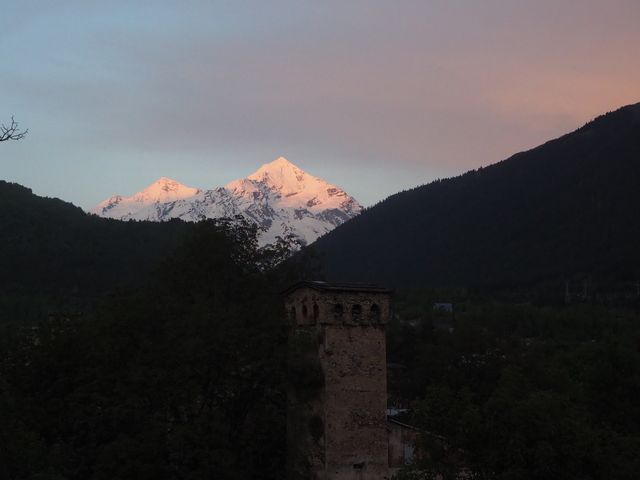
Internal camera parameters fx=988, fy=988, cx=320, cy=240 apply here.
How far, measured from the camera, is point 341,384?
93.0ft

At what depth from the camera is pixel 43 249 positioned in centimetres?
12862

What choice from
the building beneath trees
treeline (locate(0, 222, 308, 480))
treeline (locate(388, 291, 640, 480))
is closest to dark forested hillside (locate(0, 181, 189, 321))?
treeline (locate(388, 291, 640, 480))

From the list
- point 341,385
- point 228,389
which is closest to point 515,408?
point 341,385

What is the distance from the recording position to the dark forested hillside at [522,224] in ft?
488

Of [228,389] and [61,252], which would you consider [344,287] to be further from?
[61,252]

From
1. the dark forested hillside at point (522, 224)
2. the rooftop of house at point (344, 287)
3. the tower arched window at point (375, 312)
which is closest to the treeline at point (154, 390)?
the rooftop of house at point (344, 287)

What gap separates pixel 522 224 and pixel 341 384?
452ft

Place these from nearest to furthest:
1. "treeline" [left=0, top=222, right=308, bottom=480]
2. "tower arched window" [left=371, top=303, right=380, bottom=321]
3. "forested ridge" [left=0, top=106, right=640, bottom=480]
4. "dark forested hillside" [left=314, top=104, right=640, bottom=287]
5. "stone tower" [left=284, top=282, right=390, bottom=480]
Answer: "forested ridge" [left=0, top=106, right=640, bottom=480], "treeline" [left=0, top=222, right=308, bottom=480], "stone tower" [left=284, top=282, right=390, bottom=480], "tower arched window" [left=371, top=303, right=380, bottom=321], "dark forested hillside" [left=314, top=104, right=640, bottom=287]

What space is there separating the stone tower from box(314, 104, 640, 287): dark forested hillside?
11559 centimetres

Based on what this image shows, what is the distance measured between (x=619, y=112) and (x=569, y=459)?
16193 centimetres

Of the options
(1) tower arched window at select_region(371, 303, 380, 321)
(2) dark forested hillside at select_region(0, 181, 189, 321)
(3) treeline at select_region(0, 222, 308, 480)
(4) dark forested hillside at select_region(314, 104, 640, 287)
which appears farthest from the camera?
(4) dark forested hillside at select_region(314, 104, 640, 287)

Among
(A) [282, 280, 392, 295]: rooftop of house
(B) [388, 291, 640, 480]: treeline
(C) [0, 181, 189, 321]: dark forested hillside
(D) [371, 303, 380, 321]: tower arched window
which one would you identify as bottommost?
(B) [388, 291, 640, 480]: treeline

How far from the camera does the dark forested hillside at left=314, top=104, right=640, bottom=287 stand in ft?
488

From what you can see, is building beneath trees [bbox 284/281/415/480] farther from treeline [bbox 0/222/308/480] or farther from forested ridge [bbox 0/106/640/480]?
treeline [bbox 0/222/308/480]
